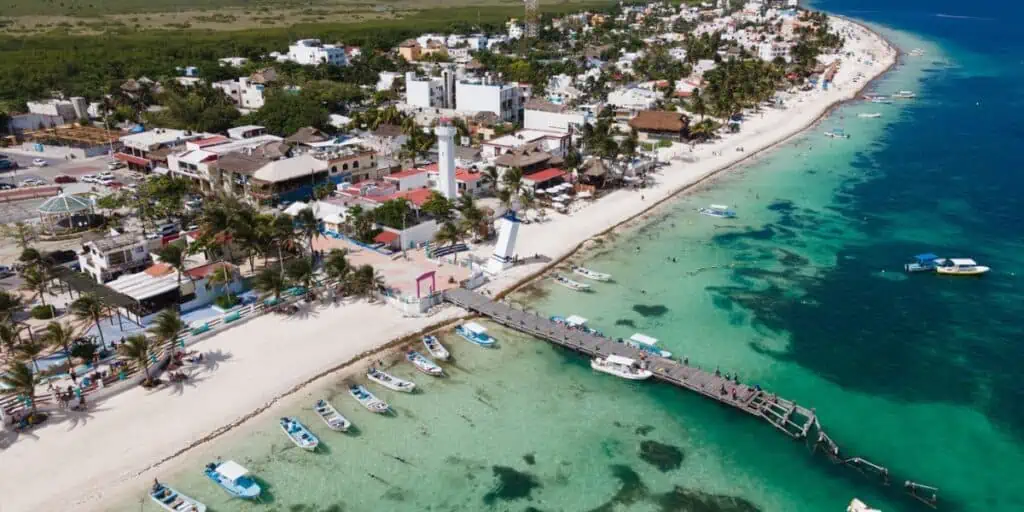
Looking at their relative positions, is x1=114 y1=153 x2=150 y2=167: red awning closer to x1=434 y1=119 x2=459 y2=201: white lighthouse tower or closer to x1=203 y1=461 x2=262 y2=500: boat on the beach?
x1=434 y1=119 x2=459 y2=201: white lighthouse tower

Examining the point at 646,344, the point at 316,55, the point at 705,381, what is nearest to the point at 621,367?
the point at 646,344

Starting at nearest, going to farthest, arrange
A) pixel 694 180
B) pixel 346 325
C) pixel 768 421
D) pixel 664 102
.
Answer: pixel 768 421 < pixel 346 325 < pixel 694 180 < pixel 664 102

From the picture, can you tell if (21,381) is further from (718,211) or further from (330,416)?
(718,211)

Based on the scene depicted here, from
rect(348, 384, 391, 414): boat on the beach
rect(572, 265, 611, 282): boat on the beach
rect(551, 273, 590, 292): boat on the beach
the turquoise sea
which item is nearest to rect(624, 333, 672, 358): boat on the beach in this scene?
the turquoise sea

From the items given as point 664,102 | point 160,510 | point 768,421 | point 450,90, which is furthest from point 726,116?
point 160,510

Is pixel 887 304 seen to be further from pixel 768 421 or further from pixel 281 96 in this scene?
pixel 281 96

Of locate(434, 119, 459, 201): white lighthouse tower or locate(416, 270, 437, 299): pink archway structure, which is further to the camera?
locate(434, 119, 459, 201): white lighthouse tower
